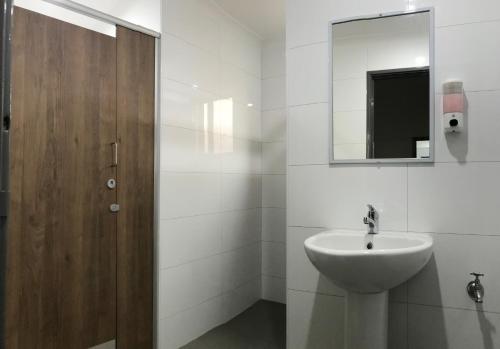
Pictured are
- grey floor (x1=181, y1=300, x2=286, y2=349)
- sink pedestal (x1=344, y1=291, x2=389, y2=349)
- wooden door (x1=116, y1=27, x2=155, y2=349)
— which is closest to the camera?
sink pedestal (x1=344, y1=291, x2=389, y2=349)

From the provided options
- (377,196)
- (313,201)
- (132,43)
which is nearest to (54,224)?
(132,43)

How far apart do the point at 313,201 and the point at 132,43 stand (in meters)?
1.39

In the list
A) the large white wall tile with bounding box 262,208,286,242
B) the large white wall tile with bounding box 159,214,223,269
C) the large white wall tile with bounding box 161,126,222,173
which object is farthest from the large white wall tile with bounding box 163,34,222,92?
the large white wall tile with bounding box 262,208,286,242

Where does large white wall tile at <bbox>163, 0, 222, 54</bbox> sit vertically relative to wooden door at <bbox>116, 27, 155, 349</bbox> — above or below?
above

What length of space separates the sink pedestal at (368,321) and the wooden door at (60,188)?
128cm

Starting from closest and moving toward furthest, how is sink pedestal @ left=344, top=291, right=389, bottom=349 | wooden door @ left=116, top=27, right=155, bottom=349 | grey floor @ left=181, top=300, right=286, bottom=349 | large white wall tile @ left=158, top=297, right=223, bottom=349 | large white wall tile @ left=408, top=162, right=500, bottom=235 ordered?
sink pedestal @ left=344, top=291, right=389, bottom=349 → large white wall tile @ left=408, top=162, right=500, bottom=235 → wooden door @ left=116, top=27, right=155, bottom=349 → large white wall tile @ left=158, top=297, right=223, bottom=349 → grey floor @ left=181, top=300, right=286, bottom=349

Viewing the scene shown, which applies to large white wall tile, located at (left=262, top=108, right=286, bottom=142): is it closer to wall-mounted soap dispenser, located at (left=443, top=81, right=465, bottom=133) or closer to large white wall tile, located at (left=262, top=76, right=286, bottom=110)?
large white wall tile, located at (left=262, top=76, right=286, bottom=110)

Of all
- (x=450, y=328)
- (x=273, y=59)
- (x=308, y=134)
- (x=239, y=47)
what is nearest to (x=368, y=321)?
(x=450, y=328)

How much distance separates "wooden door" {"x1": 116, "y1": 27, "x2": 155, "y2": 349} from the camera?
201 cm

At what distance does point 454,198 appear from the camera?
1.71 m

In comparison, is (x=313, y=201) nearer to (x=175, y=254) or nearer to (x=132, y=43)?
(x=175, y=254)

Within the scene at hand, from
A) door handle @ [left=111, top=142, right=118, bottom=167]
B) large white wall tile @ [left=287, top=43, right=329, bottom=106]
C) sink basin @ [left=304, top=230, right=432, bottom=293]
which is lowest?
sink basin @ [left=304, top=230, right=432, bottom=293]

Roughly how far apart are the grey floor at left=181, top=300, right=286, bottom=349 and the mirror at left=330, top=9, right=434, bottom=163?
4.58ft

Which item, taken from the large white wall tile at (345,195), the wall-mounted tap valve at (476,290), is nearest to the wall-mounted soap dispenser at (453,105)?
the large white wall tile at (345,195)
